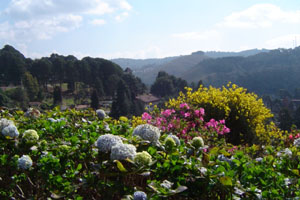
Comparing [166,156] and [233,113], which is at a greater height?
[166,156]

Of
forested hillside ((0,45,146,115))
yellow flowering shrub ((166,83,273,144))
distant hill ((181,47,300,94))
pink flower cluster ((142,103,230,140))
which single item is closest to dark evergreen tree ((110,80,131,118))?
forested hillside ((0,45,146,115))

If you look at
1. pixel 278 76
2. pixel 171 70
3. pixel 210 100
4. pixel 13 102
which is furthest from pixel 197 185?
pixel 171 70

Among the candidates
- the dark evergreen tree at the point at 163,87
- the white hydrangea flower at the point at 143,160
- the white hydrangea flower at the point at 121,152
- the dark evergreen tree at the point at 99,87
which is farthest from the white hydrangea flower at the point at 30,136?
the dark evergreen tree at the point at 163,87

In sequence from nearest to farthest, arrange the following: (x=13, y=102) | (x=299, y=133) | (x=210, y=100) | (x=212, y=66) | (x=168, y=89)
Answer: (x=299, y=133) < (x=210, y=100) < (x=13, y=102) < (x=168, y=89) < (x=212, y=66)

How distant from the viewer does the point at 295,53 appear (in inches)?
5256

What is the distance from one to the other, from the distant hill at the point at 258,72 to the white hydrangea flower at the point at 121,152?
11038 cm

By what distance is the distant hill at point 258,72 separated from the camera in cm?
10714

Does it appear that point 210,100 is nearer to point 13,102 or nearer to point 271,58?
point 13,102

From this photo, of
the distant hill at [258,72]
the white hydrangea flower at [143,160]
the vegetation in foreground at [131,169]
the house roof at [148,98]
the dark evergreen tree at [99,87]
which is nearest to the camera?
the vegetation in foreground at [131,169]

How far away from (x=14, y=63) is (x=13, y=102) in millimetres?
15200

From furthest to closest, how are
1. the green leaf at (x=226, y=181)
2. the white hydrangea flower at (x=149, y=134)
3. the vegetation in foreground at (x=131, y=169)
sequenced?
the white hydrangea flower at (x=149, y=134) → the vegetation in foreground at (x=131, y=169) → the green leaf at (x=226, y=181)

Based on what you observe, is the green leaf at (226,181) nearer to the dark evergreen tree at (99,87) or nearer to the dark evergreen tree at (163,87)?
the dark evergreen tree at (99,87)

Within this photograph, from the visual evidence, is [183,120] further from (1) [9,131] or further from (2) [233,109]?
(1) [9,131]

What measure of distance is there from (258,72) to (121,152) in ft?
405
